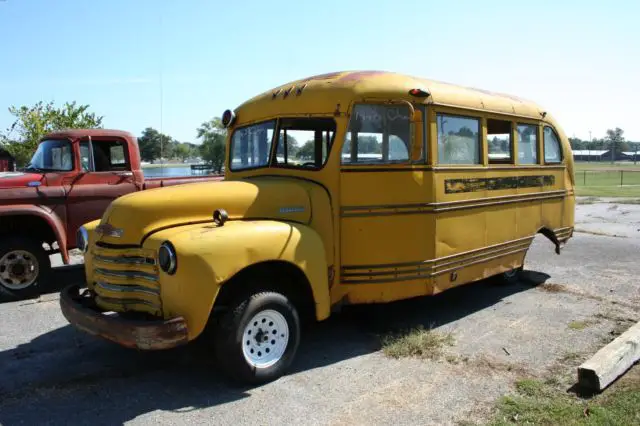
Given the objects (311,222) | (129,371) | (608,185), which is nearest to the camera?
(129,371)

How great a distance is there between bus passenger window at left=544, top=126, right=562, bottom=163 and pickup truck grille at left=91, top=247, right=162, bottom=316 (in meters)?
5.59

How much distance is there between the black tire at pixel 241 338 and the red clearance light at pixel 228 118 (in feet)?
7.90

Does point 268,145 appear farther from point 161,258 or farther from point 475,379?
point 475,379

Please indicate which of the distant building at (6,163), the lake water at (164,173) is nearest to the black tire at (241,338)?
the lake water at (164,173)

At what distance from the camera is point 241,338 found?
4043 millimetres

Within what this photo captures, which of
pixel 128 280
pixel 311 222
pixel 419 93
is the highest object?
pixel 419 93

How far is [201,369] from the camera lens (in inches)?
181

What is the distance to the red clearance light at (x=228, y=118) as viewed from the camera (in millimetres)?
5895

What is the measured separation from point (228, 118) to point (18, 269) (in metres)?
Answer: 3.55

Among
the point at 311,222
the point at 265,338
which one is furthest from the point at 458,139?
the point at 265,338

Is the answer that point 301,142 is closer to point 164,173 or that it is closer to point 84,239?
point 84,239

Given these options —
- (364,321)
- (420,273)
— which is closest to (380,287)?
(420,273)

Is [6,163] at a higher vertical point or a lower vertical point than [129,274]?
higher

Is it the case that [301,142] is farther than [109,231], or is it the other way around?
[301,142]
